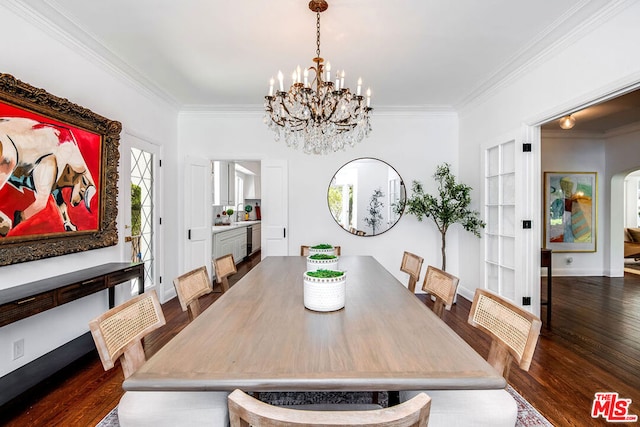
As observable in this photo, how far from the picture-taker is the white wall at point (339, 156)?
15.5ft

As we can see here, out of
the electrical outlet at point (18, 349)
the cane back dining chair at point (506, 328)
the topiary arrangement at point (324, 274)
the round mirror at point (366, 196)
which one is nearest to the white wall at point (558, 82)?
the round mirror at point (366, 196)

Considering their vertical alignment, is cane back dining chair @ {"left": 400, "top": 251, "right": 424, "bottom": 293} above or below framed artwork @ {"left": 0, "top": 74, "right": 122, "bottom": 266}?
below

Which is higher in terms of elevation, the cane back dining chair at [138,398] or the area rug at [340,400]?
the cane back dining chair at [138,398]

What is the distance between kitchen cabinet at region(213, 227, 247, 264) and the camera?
5703 mm

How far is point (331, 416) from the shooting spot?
2.37 feet

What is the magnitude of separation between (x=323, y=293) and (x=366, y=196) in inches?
132

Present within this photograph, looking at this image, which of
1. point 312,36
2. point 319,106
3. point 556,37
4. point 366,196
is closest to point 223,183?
point 366,196

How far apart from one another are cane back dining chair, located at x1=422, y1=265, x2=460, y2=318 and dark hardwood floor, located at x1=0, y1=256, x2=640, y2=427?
0.93 metres

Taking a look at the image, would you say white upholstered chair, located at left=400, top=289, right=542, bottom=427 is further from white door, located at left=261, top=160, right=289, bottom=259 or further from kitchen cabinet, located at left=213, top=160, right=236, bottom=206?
kitchen cabinet, located at left=213, top=160, right=236, bottom=206

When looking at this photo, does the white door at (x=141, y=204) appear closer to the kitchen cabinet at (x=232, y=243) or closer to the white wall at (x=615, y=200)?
the kitchen cabinet at (x=232, y=243)

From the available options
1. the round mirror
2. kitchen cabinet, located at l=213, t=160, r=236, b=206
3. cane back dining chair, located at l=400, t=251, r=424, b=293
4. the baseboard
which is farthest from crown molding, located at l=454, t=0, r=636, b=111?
kitchen cabinet, located at l=213, t=160, r=236, b=206

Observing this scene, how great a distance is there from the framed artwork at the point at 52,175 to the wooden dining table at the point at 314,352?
1.66m

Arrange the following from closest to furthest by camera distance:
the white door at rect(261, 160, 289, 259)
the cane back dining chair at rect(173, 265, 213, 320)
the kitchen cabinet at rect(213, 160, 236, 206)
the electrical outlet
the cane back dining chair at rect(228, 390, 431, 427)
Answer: the cane back dining chair at rect(228, 390, 431, 427) < the cane back dining chair at rect(173, 265, 213, 320) < the electrical outlet < the white door at rect(261, 160, 289, 259) < the kitchen cabinet at rect(213, 160, 236, 206)

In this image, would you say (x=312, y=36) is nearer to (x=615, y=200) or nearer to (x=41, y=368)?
(x=41, y=368)
